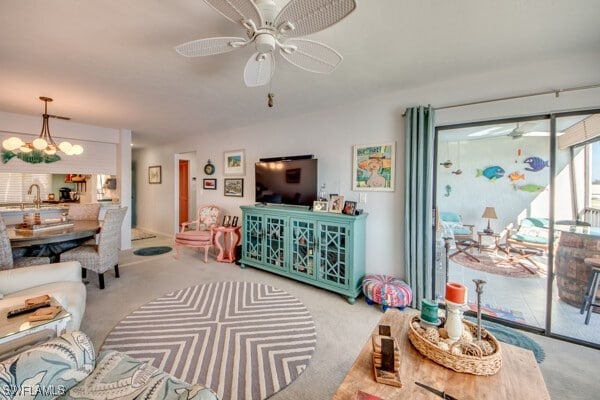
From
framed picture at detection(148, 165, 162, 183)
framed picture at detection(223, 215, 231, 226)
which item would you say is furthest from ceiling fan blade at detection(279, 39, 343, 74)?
framed picture at detection(148, 165, 162, 183)

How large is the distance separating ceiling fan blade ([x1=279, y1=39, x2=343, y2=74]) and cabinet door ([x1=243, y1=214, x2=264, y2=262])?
90.6 inches

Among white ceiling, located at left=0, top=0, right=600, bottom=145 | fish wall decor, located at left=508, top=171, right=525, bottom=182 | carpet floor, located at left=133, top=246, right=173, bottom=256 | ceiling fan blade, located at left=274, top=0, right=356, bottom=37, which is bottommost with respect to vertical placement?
carpet floor, located at left=133, top=246, right=173, bottom=256

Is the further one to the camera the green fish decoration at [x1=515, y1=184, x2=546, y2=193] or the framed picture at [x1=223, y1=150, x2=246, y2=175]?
the framed picture at [x1=223, y1=150, x2=246, y2=175]

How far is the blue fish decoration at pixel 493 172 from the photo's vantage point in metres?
2.47

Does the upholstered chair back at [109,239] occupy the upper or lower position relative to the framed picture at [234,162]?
lower

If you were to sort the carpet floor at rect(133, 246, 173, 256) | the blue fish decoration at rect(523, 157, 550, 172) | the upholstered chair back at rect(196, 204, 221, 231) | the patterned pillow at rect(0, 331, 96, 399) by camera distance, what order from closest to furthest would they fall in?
the patterned pillow at rect(0, 331, 96, 399)
the blue fish decoration at rect(523, 157, 550, 172)
the carpet floor at rect(133, 246, 173, 256)
the upholstered chair back at rect(196, 204, 221, 231)

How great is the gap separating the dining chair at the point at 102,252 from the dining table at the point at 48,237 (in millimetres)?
142

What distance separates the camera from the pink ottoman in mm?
2479

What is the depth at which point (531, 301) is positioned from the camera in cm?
252

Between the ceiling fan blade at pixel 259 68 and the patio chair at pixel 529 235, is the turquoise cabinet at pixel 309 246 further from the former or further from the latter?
the ceiling fan blade at pixel 259 68

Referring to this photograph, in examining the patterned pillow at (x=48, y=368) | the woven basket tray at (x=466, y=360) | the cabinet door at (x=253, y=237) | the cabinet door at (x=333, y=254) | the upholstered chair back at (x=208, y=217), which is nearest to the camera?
the patterned pillow at (x=48, y=368)

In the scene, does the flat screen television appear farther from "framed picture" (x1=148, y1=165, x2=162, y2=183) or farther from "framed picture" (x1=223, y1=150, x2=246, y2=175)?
"framed picture" (x1=148, y1=165, x2=162, y2=183)

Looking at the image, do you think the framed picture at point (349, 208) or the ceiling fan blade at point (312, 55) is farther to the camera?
the framed picture at point (349, 208)

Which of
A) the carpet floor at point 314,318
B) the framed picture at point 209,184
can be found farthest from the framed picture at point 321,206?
the framed picture at point 209,184
